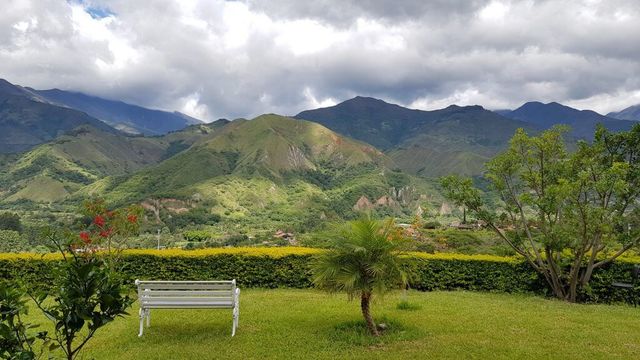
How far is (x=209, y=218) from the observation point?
166 m

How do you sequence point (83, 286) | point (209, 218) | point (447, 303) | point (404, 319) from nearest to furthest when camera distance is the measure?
point (83, 286)
point (404, 319)
point (447, 303)
point (209, 218)

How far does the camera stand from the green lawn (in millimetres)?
8445

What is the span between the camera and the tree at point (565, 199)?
46.5ft

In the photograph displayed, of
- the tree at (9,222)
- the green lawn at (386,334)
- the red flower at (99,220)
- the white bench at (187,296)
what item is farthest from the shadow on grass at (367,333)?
the tree at (9,222)

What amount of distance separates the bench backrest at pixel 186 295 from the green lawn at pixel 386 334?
2.05 feet

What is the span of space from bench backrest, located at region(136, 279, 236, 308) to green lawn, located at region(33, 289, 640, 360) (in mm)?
626

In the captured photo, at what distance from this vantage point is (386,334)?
9.65m

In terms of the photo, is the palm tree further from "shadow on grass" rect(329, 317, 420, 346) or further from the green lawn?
the green lawn

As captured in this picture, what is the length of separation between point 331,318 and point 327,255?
226cm

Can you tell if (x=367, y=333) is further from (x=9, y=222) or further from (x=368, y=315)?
(x=9, y=222)

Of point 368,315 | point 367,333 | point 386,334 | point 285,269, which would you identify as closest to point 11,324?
point 368,315

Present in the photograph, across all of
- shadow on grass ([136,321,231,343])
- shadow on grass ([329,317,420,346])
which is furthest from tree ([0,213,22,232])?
shadow on grass ([329,317,420,346])

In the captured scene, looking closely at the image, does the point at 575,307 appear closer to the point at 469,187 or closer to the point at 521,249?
the point at 521,249

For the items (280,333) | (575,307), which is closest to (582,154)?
(575,307)
